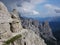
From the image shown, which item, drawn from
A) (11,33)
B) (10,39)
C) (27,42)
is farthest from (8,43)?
(27,42)

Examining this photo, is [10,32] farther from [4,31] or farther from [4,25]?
[4,25]

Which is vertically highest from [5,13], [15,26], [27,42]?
[5,13]


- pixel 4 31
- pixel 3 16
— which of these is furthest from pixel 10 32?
pixel 3 16

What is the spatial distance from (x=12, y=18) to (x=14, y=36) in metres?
8.71

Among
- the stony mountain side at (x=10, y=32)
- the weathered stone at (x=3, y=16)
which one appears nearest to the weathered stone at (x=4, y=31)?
the stony mountain side at (x=10, y=32)

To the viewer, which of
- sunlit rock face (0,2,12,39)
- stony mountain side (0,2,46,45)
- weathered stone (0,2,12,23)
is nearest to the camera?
stony mountain side (0,2,46,45)

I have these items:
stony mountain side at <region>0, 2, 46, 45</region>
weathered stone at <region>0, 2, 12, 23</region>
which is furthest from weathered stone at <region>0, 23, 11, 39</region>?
weathered stone at <region>0, 2, 12, 23</region>

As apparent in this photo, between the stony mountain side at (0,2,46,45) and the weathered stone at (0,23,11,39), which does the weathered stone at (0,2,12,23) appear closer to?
the stony mountain side at (0,2,46,45)

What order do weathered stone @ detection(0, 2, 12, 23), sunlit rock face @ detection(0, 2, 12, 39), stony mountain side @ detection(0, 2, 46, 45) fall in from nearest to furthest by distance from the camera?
stony mountain side @ detection(0, 2, 46, 45) < sunlit rock face @ detection(0, 2, 12, 39) < weathered stone @ detection(0, 2, 12, 23)

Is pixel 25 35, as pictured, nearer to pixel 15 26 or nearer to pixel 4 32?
pixel 15 26

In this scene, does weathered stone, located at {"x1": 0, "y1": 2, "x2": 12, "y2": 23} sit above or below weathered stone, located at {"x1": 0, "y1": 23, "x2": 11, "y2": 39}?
above

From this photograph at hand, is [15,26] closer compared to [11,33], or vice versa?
[11,33]

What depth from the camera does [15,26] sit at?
58844mm

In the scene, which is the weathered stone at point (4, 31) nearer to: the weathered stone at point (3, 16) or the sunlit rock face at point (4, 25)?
the sunlit rock face at point (4, 25)
